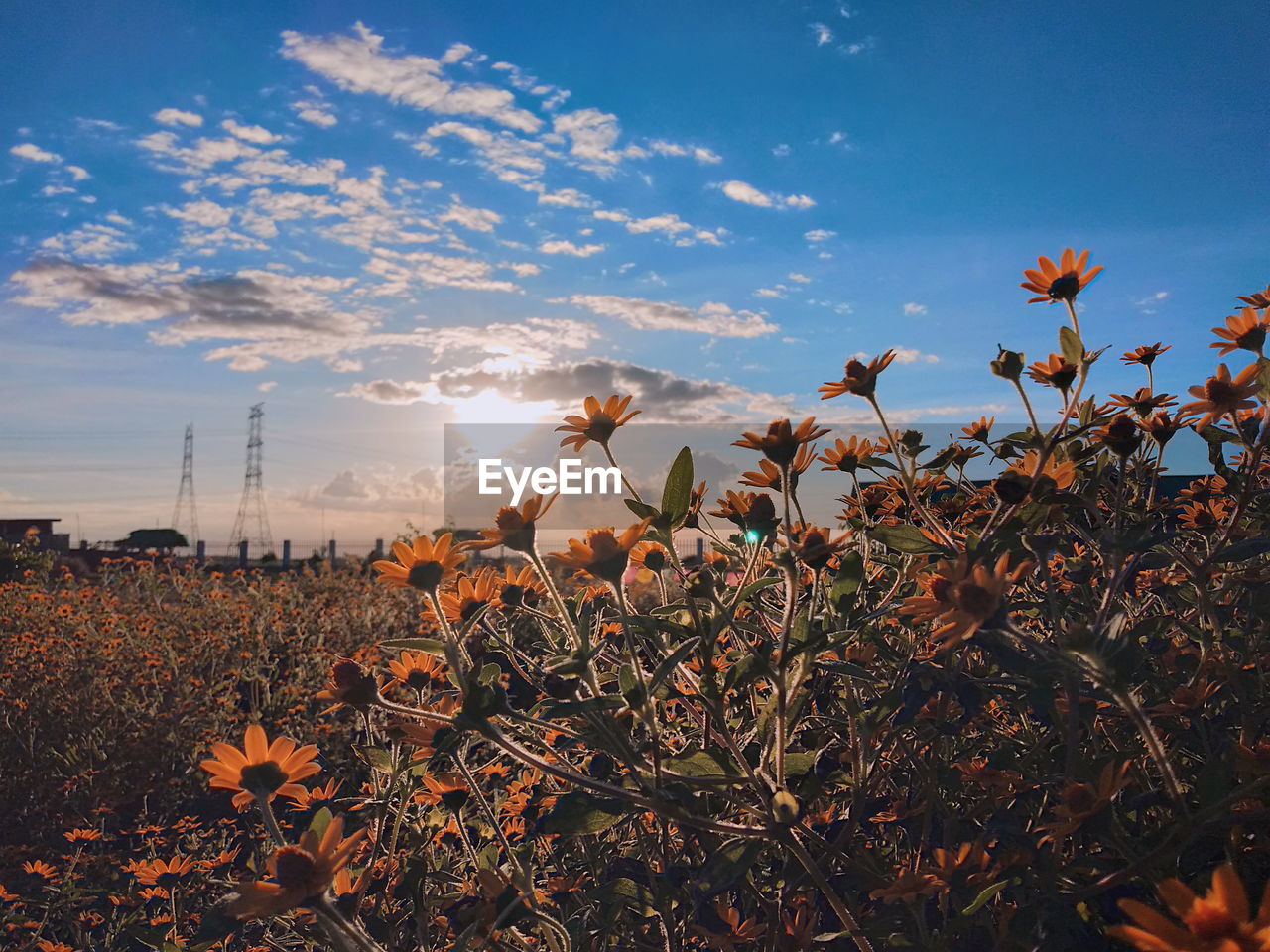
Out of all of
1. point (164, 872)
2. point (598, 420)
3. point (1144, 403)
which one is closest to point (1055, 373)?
point (1144, 403)

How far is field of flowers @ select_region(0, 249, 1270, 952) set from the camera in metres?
1.20

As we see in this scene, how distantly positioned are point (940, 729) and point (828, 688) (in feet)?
1.43

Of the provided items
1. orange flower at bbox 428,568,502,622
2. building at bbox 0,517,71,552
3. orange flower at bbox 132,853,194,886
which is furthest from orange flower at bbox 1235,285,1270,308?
building at bbox 0,517,71,552

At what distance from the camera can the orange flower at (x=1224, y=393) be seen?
1649 millimetres

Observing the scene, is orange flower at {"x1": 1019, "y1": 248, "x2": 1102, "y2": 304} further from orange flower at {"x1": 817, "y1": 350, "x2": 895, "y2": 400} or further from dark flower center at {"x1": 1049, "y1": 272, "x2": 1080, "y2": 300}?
orange flower at {"x1": 817, "y1": 350, "x2": 895, "y2": 400}

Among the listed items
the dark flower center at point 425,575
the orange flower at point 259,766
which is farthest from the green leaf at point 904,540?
the orange flower at point 259,766

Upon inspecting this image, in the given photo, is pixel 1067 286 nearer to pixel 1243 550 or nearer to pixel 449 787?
pixel 1243 550

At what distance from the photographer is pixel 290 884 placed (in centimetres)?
110

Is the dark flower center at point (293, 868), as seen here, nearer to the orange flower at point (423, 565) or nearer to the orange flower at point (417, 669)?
the orange flower at point (423, 565)

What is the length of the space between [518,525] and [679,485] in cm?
28

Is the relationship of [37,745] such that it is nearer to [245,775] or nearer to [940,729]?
[245,775]

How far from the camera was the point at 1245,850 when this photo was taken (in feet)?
5.22

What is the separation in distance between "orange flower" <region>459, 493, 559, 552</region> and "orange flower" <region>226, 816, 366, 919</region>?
481 millimetres

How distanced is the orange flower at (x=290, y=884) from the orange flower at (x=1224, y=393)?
163 centimetres
